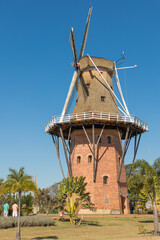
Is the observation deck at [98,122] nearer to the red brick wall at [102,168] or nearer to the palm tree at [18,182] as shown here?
the red brick wall at [102,168]

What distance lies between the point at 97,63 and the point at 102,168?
1414 centimetres

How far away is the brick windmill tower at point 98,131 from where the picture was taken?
31.2 metres

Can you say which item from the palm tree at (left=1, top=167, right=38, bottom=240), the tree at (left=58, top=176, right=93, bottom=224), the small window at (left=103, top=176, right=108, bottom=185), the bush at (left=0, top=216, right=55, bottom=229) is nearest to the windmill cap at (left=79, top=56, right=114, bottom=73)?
the small window at (left=103, top=176, right=108, bottom=185)

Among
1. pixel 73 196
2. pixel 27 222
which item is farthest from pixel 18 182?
pixel 73 196

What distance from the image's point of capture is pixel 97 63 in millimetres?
36625

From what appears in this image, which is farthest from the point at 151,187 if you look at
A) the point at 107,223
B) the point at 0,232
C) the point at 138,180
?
the point at 0,232

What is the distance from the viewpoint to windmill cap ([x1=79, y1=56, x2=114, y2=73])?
36.6 meters

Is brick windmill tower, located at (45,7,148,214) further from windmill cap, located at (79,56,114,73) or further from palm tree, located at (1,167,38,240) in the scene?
palm tree, located at (1,167,38,240)

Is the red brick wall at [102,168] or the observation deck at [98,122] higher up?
the observation deck at [98,122]

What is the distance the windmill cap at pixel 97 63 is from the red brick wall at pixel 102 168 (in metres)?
8.92

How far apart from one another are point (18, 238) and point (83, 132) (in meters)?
21.0

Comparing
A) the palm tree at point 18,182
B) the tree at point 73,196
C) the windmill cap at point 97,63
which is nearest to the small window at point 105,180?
the tree at point 73,196

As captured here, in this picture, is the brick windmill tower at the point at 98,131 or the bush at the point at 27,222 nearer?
the bush at the point at 27,222

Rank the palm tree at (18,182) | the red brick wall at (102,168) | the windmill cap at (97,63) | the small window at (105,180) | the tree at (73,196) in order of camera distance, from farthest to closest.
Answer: the windmill cap at (97,63)
the small window at (105,180)
the red brick wall at (102,168)
the tree at (73,196)
the palm tree at (18,182)
